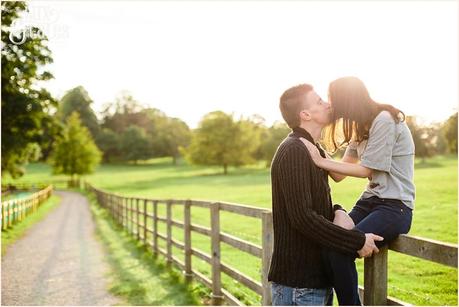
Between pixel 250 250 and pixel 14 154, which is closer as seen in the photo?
pixel 250 250

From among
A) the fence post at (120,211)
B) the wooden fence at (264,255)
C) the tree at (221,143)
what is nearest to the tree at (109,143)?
the tree at (221,143)

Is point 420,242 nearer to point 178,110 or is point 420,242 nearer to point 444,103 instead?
point 444,103

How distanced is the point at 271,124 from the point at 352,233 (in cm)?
7142

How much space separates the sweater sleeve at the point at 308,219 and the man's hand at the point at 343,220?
11 cm

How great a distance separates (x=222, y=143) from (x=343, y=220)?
62.5 m

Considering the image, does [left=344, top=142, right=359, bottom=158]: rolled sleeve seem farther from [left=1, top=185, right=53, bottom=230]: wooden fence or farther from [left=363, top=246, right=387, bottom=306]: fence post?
[left=1, top=185, right=53, bottom=230]: wooden fence

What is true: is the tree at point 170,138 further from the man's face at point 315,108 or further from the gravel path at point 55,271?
the man's face at point 315,108

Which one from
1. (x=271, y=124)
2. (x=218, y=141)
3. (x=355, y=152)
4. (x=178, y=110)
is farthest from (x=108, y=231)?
(x=178, y=110)

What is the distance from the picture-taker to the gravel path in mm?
7789

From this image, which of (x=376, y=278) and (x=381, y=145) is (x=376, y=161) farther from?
(x=376, y=278)

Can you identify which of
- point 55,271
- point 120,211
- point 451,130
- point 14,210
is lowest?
point 55,271

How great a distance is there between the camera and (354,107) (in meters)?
3.30

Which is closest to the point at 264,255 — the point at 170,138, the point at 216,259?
the point at 216,259

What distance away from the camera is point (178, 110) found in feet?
336
